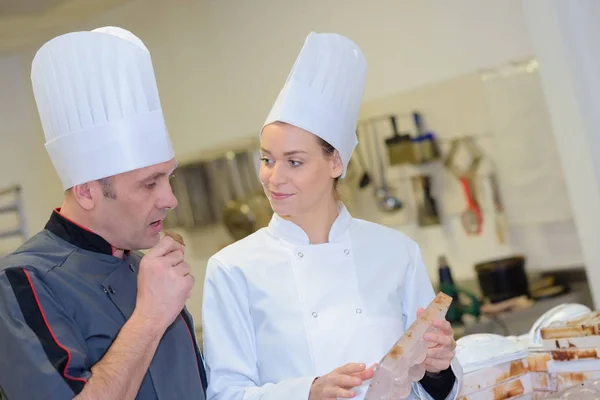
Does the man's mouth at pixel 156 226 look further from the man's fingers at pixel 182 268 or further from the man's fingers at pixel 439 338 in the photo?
the man's fingers at pixel 439 338

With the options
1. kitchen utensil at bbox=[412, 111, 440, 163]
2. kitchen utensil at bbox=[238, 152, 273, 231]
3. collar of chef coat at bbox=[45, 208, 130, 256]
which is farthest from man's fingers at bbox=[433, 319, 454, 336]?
kitchen utensil at bbox=[238, 152, 273, 231]

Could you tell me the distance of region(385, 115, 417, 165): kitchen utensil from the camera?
3535 millimetres

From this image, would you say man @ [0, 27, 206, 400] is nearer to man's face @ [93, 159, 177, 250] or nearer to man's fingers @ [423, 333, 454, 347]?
man's face @ [93, 159, 177, 250]

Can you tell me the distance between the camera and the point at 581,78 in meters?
2.58

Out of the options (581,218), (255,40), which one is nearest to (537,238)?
(581,218)

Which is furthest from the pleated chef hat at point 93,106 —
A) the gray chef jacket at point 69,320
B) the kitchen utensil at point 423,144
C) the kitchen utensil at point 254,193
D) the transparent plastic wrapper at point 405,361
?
the kitchen utensil at point 254,193

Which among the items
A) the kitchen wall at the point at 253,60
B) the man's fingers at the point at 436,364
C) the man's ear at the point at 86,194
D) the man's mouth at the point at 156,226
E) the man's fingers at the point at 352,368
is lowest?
the man's fingers at the point at 436,364

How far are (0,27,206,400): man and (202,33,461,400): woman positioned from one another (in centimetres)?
12

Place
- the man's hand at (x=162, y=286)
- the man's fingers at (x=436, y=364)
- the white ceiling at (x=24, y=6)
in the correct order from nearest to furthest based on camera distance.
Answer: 1. the man's hand at (x=162, y=286)
2. the man's fingers at (x=436, y=364)
3. the white ceiling at (x=24, y=6)

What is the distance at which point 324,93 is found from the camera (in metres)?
1.68

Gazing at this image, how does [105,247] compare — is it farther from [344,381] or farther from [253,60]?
[253,60]

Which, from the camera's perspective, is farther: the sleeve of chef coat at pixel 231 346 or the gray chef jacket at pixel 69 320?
the sleeve of chef coat at pixel 231 346

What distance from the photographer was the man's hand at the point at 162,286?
1287 millimetres

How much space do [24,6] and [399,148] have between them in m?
2.25
